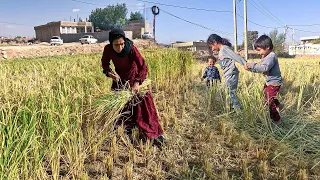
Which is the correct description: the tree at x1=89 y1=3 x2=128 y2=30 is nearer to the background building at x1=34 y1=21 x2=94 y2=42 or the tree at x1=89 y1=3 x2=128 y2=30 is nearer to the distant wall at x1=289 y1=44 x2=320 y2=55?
the background building at x1=34 y1=21 x2=94 y2=42

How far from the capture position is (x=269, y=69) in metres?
3.22

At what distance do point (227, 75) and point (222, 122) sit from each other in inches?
31.3

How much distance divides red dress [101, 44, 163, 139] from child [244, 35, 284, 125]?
123 cm

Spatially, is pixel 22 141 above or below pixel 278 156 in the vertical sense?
above

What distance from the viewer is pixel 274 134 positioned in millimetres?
2898

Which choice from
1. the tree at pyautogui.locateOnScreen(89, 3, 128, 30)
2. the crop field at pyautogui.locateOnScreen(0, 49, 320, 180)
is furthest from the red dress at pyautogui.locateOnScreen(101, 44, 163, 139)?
the tree at pyautogui.locateOnScreen(89, 3, 128, 30)

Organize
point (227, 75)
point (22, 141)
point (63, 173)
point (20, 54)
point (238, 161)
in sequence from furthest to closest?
point (20, 54) < point (227, 75) < point (238, 161) < point (63, 173) < point (22, 141)

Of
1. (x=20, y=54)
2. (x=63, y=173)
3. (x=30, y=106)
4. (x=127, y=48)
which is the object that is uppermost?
(x=20, y=54)

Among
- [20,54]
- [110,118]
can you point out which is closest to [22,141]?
[110,118]

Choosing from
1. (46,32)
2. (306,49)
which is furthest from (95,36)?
(306,49)

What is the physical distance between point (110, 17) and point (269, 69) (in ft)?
175

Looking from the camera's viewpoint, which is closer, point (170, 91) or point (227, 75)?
point (227, 75)

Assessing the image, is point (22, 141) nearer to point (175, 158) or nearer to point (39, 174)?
point (39, 174)

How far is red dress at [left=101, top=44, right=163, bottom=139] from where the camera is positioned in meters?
2.74
